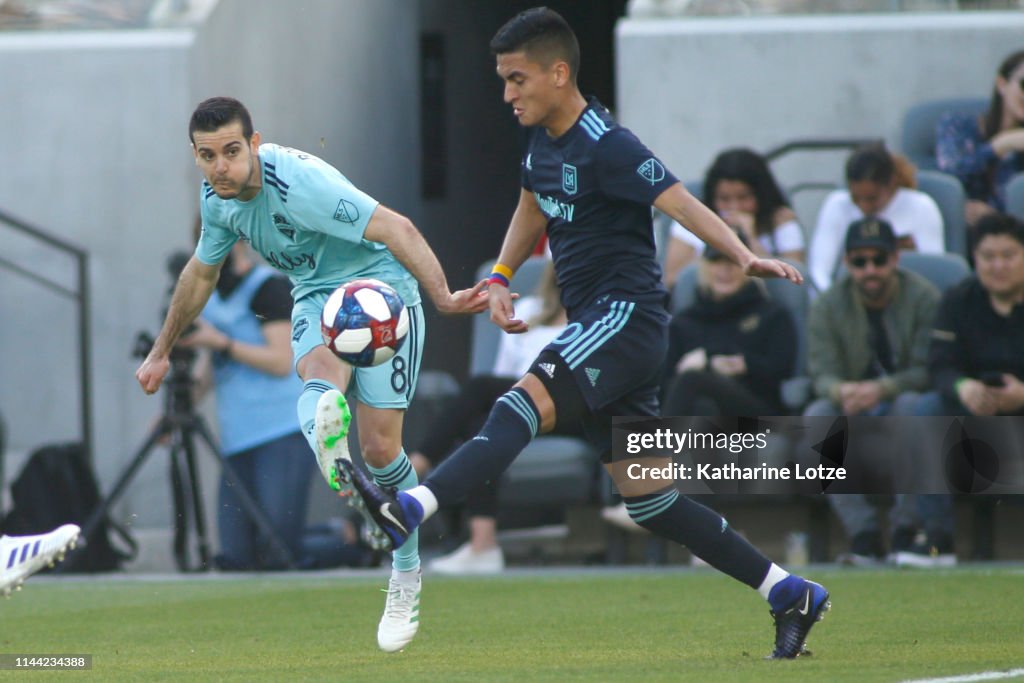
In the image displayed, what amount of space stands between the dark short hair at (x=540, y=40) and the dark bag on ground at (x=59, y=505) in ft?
18.6

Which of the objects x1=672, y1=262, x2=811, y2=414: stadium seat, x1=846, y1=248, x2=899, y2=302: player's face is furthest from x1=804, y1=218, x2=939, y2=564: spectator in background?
x1=672, y1=262, x2=811, y2=414: stadium seat

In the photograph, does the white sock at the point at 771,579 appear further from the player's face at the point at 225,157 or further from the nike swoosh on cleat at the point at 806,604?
the player's face at the point at 225,157

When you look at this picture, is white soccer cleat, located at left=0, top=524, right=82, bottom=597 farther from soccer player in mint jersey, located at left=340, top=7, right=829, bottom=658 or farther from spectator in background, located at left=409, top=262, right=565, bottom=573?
spectator in background, located at left=409, top=262, right=565, bottom=573

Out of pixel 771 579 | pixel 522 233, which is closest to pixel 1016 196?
pixel 522 233

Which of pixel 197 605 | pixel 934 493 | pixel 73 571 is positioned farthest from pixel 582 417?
pixel 73 571

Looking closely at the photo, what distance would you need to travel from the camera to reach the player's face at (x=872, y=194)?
10.9 meters

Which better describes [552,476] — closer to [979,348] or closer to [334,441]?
[979,348]

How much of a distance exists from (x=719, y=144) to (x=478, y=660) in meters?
7.20

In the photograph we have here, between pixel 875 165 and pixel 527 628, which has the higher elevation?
pixel 875 165

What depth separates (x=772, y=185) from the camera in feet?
35.9

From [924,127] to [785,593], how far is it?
682 cm

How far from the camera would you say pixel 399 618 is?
6863 millimetres

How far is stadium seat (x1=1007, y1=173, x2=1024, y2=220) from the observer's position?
11156mm

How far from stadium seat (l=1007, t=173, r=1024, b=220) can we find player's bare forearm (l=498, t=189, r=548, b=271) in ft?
17.2
